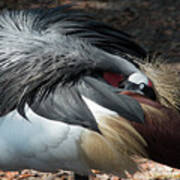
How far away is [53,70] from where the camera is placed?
123cm

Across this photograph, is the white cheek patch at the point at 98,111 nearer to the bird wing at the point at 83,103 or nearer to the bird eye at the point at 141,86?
the bird wing at the point at 83,103

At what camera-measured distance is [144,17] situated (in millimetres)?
3127

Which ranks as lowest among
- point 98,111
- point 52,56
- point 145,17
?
point 98,111

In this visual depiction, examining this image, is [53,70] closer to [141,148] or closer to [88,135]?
[88,135]

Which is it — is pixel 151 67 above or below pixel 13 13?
below

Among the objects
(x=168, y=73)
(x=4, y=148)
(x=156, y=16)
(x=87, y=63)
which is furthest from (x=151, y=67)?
(x=156, y=16)

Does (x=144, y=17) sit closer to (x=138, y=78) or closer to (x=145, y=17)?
(x=145, y=17)

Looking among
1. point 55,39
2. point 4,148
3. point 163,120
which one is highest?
point 55,39

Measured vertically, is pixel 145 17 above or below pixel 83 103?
above

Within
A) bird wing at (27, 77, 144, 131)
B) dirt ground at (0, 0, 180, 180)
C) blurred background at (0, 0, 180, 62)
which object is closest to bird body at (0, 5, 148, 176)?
bird wing at (27, 77, 144, 131)

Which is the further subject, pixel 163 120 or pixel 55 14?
pixel 55 14

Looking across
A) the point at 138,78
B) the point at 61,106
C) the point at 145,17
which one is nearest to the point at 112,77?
the point at 138,78

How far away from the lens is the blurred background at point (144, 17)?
2814 mm

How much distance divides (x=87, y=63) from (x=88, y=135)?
0.25 m
